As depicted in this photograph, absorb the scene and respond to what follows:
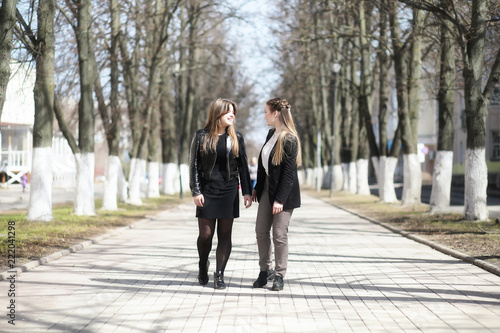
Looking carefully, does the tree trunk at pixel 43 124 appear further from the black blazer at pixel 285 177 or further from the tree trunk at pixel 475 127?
the black blazer at pixel 285 177

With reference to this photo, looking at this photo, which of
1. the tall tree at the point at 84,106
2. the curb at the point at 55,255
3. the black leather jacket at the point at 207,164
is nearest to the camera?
the black leather jacket at the point at 207,164

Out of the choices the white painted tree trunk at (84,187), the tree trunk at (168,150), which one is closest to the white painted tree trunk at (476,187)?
the white painted tree trunk at (84,187)

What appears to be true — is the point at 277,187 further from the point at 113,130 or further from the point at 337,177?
the point at 337,177

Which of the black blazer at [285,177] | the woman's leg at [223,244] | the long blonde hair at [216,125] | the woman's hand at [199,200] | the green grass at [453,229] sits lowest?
the green grass at [453,229]

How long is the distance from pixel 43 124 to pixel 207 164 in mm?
9976

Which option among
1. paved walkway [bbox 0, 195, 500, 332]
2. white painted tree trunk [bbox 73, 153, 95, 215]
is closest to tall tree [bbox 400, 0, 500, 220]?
paved walkway [bbox 0, 195, 500, 332]

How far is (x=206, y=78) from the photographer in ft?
169

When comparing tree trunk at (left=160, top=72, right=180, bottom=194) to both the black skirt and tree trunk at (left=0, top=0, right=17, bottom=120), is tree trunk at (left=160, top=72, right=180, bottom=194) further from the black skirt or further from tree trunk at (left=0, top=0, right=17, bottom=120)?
the black skirt

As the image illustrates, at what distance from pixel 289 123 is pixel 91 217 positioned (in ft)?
39.1

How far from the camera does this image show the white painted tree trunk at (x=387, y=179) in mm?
27641

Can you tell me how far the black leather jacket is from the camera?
7852 mm

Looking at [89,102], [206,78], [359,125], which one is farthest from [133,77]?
[206,78]

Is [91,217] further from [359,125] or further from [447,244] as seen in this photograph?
[359,125]

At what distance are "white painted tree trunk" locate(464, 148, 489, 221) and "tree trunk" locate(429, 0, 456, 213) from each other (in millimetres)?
2911
